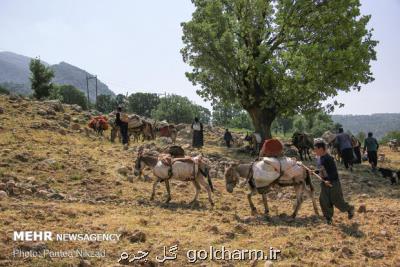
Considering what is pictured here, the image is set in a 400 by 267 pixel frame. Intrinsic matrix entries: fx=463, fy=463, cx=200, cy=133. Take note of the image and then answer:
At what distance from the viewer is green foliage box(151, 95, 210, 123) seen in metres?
85.6

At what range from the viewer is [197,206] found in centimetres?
1194

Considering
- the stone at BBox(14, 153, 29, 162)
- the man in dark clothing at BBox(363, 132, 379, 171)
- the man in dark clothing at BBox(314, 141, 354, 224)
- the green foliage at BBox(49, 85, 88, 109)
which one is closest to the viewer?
the man in dark clothing at BBox(314, 141, 354, 224)

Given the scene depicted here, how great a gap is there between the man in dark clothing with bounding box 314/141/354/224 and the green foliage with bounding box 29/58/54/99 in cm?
4122

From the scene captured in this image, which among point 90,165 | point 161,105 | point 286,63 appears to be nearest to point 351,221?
point 90,165

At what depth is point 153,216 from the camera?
10.3 meters

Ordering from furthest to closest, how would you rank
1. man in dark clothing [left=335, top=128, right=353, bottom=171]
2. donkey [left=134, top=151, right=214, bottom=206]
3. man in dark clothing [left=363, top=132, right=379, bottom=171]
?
1. man in dark clothing [left=363, top=132, right=379, bottom=171]
2. man in dark clothing [left=335, top=128, right=353, bottom=171]
3. donkey [left=134, top=151, right=214, bottom=206]

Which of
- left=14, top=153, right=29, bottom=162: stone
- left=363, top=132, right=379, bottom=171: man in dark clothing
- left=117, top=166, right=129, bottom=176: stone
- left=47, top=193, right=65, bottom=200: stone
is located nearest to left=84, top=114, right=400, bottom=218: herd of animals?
left=117, top=166, right=129, bottom=176: stone

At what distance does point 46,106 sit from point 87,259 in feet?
73.6

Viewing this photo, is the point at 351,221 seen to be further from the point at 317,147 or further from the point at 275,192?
the point at 275,192

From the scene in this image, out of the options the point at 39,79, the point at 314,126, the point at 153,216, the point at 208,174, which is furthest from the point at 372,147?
the point at 314,126

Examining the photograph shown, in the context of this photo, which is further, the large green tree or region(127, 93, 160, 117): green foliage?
region(127, 93, 160, 117): green foliage

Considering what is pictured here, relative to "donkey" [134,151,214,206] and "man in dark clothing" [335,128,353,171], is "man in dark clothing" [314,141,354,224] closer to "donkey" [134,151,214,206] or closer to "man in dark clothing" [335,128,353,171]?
"donkey" [134,151,214,206]

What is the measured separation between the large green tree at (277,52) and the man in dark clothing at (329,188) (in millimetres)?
12546

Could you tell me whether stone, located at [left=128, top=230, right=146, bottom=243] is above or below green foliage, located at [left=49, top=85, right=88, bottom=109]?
below
